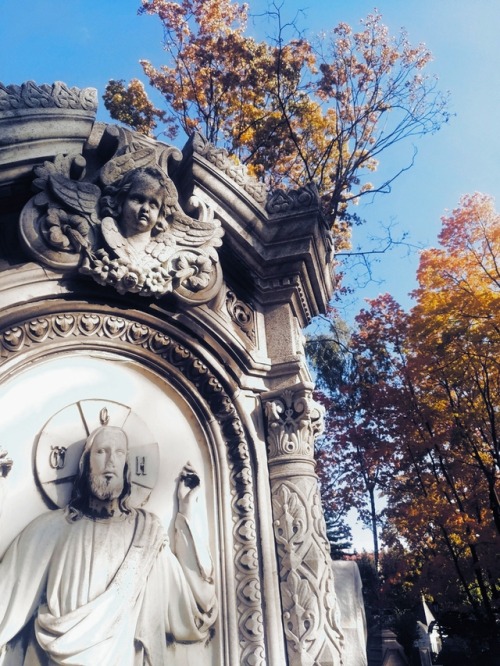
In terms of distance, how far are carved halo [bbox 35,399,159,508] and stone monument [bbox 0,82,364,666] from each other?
0.01m

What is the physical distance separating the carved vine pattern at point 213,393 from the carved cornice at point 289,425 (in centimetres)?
20

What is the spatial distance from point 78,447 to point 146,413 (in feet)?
1.54

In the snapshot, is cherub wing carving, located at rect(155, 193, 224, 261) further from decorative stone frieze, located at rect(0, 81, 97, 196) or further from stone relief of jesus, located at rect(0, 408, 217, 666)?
stone relief of jesus, located at rect(0, 408, 217, 666)

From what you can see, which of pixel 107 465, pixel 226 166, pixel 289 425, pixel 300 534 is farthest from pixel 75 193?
pixel 300 534

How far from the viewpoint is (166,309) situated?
382 centimetres

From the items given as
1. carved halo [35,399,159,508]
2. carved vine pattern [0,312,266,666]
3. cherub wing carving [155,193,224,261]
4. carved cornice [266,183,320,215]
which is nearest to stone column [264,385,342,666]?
carved vine pattern [0,312,266,666]

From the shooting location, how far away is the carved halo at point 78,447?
3.27m

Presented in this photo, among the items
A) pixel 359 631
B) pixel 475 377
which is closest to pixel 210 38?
pixel 475 377

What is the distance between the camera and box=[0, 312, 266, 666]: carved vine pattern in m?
3.26

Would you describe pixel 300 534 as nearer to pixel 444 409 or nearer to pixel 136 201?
pixel 136 201

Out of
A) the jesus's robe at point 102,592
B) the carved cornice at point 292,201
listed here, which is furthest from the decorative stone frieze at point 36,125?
the jesus's robe at point 102,592

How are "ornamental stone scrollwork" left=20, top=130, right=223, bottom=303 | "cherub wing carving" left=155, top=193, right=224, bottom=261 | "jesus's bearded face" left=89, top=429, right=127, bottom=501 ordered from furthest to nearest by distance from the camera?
"cherub wing carving" left=155, top=193, right=224, bottom=261 < "ornamental stone scrollwork" left=20, top=130, right=223, bottom=303 < "jesus's bearded face" left=89, top=429, right=127, bottom=501

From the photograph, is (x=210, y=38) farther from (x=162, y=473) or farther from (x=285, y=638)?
(x=285, y=638)

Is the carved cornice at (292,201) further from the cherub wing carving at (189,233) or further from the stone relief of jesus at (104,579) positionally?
the stone relief of jesus at (104,579)
